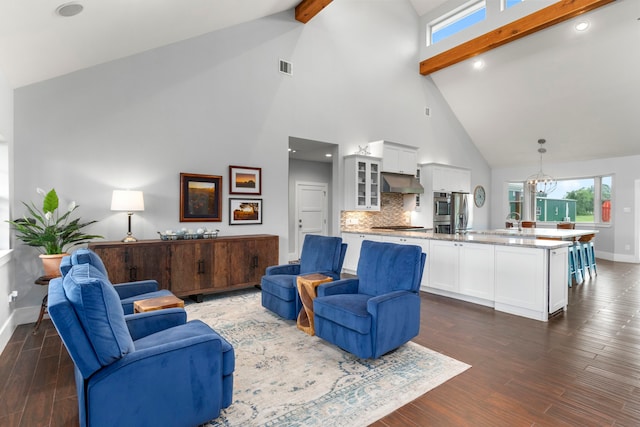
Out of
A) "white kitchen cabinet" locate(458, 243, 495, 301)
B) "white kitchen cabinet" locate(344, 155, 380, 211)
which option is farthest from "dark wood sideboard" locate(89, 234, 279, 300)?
"white kitchen cabinet" locate(458, 243, 495, 301)

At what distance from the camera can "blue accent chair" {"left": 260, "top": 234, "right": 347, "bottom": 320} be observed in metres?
3.71

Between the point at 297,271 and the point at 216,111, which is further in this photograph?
the point at 216,111

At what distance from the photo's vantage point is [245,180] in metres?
5.55

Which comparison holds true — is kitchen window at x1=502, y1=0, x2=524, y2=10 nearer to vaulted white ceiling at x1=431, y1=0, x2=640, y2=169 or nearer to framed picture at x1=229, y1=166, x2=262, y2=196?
vaulted white ceiling at x1=431, y1=0, x2=640, y2=169

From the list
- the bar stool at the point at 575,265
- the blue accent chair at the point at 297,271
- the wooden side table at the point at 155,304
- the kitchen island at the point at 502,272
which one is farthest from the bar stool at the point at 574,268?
the wooden side table at the point at 155,304

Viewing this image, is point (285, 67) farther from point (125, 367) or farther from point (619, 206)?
point (619, 206)

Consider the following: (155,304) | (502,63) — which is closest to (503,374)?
(155,304)

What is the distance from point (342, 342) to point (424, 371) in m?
0.70

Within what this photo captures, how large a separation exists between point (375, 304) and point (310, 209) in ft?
19.5

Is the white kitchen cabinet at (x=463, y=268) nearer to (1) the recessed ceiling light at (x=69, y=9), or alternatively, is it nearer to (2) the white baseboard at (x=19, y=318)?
(1) the recessed ceiling light at (x=69, y=9)

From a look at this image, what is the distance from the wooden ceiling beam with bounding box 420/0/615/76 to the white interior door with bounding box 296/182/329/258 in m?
4.02

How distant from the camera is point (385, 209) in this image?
7770 millimetres

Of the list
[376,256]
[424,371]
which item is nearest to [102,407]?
[424,371]

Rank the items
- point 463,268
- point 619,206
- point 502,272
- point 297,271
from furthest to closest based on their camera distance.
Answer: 1. point 619,206
2. point 463,268
3. point 297,271
4. point 502,272
